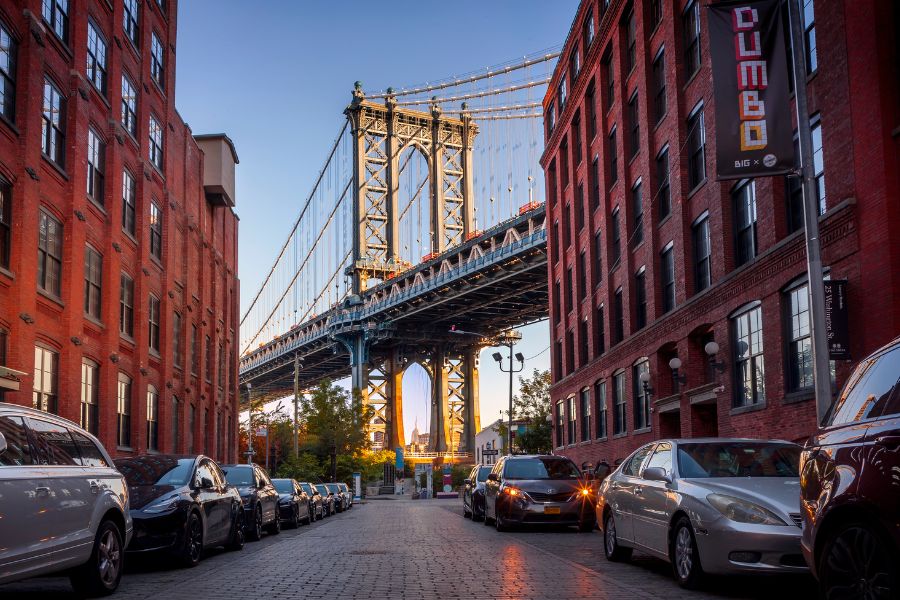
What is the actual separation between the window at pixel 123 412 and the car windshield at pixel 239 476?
799cm

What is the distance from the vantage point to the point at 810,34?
18703mm

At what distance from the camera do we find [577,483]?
65.4 feet

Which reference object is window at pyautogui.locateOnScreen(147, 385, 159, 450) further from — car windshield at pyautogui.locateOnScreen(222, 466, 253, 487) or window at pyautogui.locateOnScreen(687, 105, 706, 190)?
window at pyautogui.locateOnScreen(687, 105, 706, 190)

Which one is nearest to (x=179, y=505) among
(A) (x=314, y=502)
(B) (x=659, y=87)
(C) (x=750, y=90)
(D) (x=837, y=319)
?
(C) (x=750, y=90)

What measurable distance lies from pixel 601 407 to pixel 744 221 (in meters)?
15.8

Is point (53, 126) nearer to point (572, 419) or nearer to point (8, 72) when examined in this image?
point (8, 72)

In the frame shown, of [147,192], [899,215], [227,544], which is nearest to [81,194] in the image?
[147,192]

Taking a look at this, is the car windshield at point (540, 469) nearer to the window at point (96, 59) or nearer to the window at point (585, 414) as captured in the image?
the window at point (96, 59)

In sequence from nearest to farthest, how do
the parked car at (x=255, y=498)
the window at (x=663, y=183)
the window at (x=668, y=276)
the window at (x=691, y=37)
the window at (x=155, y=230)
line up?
1. the parked car at (x=255, y=498)
2. the window at (x=691, y=37)
3. the window at (x=668, y=276)
4. the window at (x=663, y=183)
5. the window at (x=155, y=230)

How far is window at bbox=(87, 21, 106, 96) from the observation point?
25281 millimetres

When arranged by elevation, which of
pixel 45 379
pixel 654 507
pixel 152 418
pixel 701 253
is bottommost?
pixel 654 507

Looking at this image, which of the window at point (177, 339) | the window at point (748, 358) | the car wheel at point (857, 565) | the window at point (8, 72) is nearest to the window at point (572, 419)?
the window at point (177, 339)

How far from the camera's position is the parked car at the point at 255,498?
18.1 m

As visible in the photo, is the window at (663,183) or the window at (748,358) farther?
the window at (663,183)
